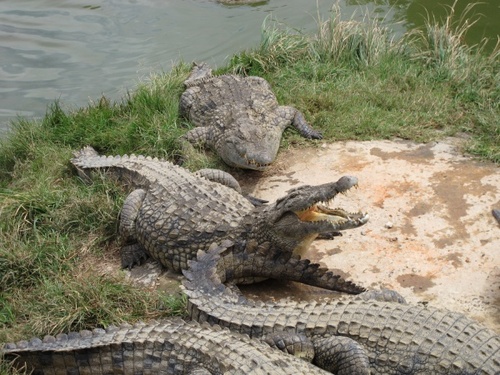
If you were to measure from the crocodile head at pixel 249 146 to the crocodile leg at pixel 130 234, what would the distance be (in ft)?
4.65

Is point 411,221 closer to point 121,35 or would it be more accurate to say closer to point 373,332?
point 373,332

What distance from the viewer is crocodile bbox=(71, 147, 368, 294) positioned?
5.08m

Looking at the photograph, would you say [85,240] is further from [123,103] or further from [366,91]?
[366,91]

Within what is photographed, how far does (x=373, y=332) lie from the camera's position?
161 inches

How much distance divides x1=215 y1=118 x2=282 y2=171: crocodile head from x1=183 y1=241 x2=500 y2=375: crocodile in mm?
2608

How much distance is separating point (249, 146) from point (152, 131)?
126 centimetres

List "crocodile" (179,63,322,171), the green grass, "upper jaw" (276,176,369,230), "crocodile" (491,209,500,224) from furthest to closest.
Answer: "crocodile" (179,63,322,171) → "crocodile" (491,209,500,224) → the green grass → "upper jaw" (276,176,369,230)

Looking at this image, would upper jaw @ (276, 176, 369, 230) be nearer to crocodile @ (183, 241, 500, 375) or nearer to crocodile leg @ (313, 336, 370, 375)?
crocodile @ (183, 241, 500, 375)

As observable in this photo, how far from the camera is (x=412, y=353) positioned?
13.1 ft

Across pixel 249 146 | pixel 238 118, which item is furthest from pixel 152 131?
pixel 249 146

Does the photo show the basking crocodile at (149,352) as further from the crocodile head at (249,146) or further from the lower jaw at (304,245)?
the crocodile head at (249,146)

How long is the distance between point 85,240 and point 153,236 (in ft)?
2.24

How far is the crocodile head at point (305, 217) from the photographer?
16.1 feet

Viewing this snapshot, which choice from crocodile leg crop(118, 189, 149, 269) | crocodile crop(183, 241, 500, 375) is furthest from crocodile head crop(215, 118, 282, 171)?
crocodile crop(183, 241, 500, 375)
